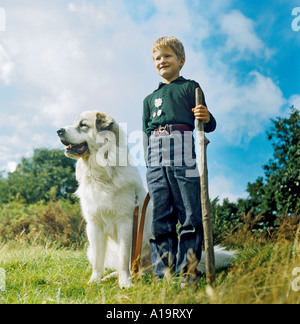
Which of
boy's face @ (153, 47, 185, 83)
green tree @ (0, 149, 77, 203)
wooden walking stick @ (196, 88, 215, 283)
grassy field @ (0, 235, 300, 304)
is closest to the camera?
grassy field @ (0, 235, 300, 304)

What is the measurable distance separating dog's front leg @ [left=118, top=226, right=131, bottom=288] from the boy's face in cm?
170

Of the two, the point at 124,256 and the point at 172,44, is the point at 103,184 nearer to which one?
the point at 124,256

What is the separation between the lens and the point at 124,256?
3.41 meters

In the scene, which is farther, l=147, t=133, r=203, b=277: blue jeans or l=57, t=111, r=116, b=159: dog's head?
l=57, t=111, r=116, b=159: dog's head

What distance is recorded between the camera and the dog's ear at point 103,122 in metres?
3.63

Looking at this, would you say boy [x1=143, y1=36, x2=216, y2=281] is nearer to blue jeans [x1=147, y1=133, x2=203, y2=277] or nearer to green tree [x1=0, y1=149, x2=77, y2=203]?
blue jeans [x1=147, y1=133, x2=203, y2=277]

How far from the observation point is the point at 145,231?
377 cm

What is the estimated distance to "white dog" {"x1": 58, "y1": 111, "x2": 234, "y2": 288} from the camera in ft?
11.5

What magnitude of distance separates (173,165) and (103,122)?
1041 mm

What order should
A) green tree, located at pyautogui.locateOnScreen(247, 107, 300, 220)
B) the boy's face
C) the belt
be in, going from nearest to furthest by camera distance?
the belt, the boy's face, green tree, located at pyautogui.locateOnScreen(247, 107, 300, 220)

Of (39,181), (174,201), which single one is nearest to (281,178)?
(174,201)

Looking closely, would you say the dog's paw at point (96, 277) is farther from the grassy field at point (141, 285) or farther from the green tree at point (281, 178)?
the green tree at point (281, 178)

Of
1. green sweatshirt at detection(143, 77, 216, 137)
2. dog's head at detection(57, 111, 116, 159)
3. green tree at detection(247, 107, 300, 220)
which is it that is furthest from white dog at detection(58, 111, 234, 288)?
green tree at detection(247, 107, 300, 220)

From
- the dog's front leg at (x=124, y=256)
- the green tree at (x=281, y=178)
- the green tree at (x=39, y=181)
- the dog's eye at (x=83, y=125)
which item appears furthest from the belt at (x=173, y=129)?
the green tree at (x=39, y=181)
